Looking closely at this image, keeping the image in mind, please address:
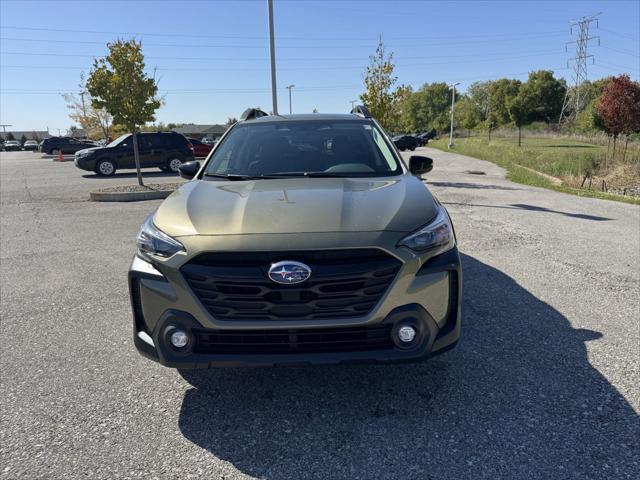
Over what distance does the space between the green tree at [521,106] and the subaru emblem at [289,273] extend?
5396 centimetres

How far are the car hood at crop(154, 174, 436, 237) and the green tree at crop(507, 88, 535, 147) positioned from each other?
53.1 m

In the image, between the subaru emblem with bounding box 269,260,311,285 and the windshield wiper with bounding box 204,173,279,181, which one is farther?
the windshield wiper with bounding box 204,173,279,181

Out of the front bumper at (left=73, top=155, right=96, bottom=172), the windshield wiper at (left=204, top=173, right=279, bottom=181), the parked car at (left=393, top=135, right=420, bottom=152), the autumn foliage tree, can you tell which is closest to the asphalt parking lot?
the windshield wiper at (left=204, top=173, right=279, bottom=181)

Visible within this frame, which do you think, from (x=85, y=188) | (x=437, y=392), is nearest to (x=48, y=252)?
(x=437, y=392)

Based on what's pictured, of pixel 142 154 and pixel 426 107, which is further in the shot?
pixel 426 107

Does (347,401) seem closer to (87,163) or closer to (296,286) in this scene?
(296,286)

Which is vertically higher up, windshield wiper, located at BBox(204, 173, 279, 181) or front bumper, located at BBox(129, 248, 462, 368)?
windshield wiper, located at BBox(204, 173, 279, 181)

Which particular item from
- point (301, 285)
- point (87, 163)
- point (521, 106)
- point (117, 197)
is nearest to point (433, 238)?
point (301, 285)

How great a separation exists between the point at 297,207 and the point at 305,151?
136 centimetres

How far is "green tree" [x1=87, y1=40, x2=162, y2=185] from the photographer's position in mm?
13000

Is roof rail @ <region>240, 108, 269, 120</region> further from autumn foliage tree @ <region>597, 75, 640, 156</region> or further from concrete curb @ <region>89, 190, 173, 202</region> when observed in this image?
autumn foliage tree @ <region>597, 75, 640, 156</region>

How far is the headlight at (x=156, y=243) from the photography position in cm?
265

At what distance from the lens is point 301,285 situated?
8.25ft

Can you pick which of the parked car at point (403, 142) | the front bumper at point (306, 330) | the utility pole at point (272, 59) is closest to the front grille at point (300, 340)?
the front bumper at point (306, 330)
